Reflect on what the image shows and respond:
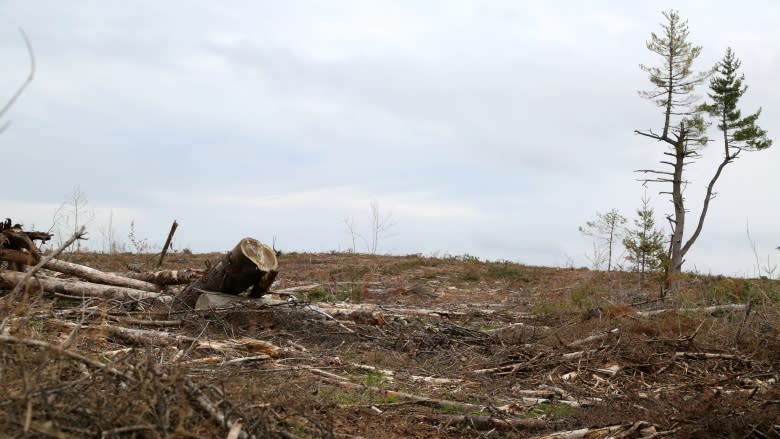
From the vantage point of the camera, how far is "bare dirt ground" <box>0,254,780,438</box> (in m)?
3.64

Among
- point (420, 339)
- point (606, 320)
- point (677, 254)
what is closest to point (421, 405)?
point (420, 339)

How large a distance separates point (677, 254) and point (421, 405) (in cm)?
2060

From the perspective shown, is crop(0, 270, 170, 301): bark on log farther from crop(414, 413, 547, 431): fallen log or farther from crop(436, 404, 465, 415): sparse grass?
crop(414, 413, 547, 431): fallen log

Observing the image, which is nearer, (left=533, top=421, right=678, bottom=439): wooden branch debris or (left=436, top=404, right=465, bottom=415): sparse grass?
(left=533, top=421, right=678, bottom=439): wooden branch debris

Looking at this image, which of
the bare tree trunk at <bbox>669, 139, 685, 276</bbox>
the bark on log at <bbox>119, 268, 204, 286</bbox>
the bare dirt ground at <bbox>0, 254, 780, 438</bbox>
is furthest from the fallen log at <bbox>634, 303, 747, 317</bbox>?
the bare tree trunk at <bbox>669, 139, 685, 276</bbox>

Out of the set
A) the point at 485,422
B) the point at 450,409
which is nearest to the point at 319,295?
the point at 450,409

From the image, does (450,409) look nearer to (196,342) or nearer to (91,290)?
(196,342)

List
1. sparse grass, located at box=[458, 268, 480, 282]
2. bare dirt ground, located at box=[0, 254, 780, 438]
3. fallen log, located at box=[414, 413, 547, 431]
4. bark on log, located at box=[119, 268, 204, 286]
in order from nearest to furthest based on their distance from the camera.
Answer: bare dirt ground, located at box=[0, 254, 780, 438] → fallen log, located at box=[414, 413, 547, 431] → bark on log, located at box=[119, 268, 204, 286] → sparse grass, located at box=[458, 268, 480, 282]

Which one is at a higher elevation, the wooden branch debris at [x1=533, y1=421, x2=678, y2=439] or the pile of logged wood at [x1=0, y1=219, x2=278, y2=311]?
→ the pile of logged wood at [x1=0, y1=219, x2=278, y2=311]

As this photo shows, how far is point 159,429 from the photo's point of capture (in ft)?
11.3

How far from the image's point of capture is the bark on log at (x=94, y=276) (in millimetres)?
11109

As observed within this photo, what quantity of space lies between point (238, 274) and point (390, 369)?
2.97 m

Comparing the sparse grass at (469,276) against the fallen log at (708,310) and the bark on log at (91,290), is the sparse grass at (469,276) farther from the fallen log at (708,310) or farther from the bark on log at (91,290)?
the bark on log at (91,290)

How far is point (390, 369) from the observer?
816 centimetres
